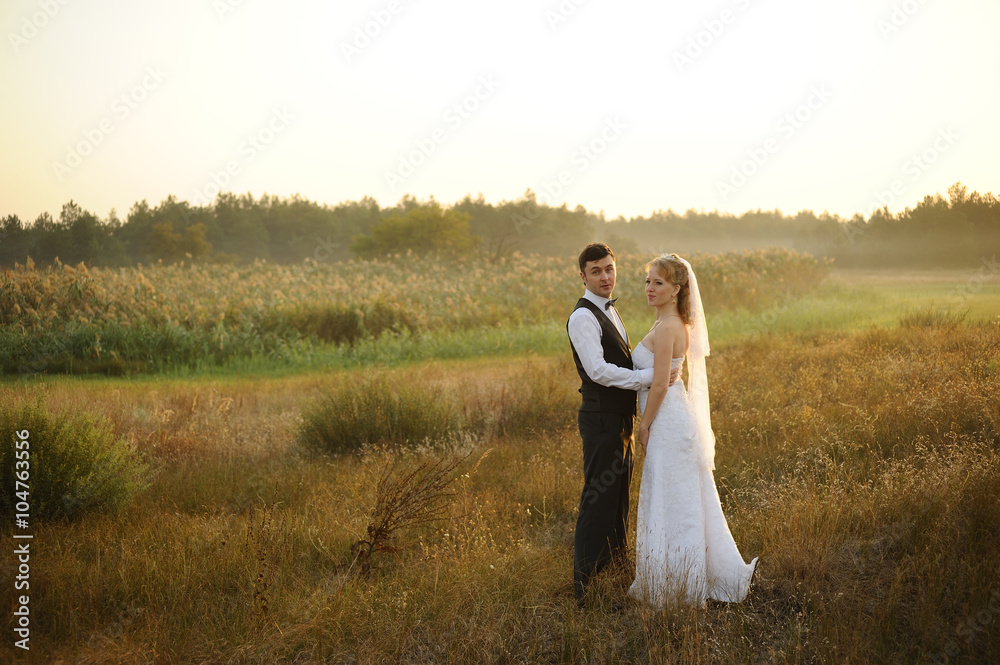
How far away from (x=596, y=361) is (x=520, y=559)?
1629mm

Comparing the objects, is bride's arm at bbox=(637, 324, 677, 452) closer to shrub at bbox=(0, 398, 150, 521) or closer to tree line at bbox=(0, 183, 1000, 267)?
shrub at bbox=(0, 398, 150, 521)

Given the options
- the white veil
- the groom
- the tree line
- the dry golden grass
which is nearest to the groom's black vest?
the groom

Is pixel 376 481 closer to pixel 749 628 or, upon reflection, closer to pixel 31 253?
pixel 749 628

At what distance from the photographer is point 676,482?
3.77 metres

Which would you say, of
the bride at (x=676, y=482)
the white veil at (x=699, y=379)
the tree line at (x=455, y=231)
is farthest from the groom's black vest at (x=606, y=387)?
the tree line at (x=455, y=231)

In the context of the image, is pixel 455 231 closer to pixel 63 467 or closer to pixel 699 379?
pixel 63 467

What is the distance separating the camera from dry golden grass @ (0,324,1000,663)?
346cm

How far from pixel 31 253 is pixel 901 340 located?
14.1 meters

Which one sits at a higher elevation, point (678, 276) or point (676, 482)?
point (678, 276)

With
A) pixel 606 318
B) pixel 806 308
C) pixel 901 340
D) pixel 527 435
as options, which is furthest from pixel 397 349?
pixel 806 308

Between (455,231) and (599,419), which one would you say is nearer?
(599,419)

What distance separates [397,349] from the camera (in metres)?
14.4

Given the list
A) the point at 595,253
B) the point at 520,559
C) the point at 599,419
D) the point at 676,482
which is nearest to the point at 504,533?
the point at 520,559

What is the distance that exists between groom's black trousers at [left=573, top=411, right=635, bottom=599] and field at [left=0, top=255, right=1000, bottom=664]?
7.4 inches
